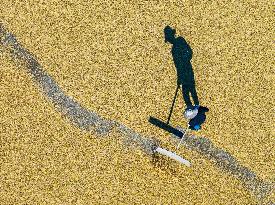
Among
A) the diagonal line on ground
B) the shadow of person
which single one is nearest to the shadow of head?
the shadow of person

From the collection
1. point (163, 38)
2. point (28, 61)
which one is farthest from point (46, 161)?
point (163, 38)

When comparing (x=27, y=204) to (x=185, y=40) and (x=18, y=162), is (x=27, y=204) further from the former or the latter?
(x=185, y=40)

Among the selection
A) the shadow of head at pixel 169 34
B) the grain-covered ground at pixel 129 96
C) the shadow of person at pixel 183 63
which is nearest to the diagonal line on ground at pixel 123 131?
the grain-covered ground at pixel 129 96

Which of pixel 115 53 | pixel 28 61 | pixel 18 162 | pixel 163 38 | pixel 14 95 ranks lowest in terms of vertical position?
pixel 18 162

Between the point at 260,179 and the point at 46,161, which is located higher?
the point at 260,179

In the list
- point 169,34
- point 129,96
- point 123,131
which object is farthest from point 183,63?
point 123,131

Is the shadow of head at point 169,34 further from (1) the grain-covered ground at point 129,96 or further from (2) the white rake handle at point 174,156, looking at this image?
(2) the white rake handle at point 174,156

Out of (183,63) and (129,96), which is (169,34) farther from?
(129,96)

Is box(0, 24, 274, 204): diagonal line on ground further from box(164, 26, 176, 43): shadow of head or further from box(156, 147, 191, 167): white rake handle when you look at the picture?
box(164, 26, 176, 43): shadow of head
